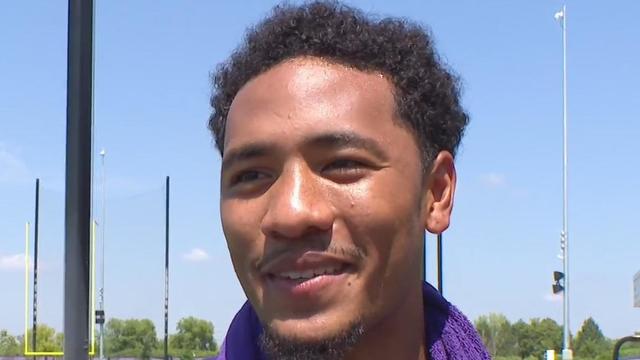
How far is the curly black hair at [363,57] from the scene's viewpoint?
1.36 meters

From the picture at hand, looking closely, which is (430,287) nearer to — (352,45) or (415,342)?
(415,342)

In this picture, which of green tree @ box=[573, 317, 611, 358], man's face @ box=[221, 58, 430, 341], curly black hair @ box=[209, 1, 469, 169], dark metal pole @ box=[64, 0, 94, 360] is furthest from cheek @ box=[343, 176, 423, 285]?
green tree @ box=[573, 317, 611, 358]

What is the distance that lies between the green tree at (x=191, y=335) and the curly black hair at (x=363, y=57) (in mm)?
10053

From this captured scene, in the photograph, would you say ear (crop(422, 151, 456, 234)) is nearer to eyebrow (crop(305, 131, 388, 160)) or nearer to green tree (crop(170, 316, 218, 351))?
eyebrow (crop(305, 131, 388, 160))

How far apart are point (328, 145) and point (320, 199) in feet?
0.27

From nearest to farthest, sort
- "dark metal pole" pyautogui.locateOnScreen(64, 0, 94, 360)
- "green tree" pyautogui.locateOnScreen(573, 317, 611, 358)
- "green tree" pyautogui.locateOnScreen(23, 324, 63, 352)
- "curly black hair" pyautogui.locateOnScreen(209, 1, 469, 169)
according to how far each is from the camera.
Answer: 1. "curly black hair" pyautogui.locateOnScreen(209, 1, 469, 169)
2. "dark metal pole" pyautogui.locateOnScreen(64, 0, 94, 360)
3. "green tree" pyautogui.locateOnScreen(23, 324, 63, 352)
4. "green tree" pyautogui.locateOnScreen(573, 317, 611, 358)

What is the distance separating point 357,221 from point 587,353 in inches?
663

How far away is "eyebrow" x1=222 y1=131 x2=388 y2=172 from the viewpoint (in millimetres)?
1243

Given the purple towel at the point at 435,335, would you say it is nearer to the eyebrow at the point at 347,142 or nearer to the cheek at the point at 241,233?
Result: the cheek at the point at 241,233

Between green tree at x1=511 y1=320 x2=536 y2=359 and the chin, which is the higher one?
the chin

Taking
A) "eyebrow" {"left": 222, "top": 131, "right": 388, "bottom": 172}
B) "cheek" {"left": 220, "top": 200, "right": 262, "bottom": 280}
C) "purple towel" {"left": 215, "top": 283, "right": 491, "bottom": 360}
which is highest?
"eyebrow" {"left": 222, "top": 131, "right": 388, "bottom": 172}

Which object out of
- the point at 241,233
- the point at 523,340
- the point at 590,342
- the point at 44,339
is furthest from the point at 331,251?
the point at 590,342

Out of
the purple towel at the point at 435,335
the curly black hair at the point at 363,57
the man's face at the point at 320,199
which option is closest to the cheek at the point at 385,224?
the man's face at the point at 320,199

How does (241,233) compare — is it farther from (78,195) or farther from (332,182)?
(78,195)
